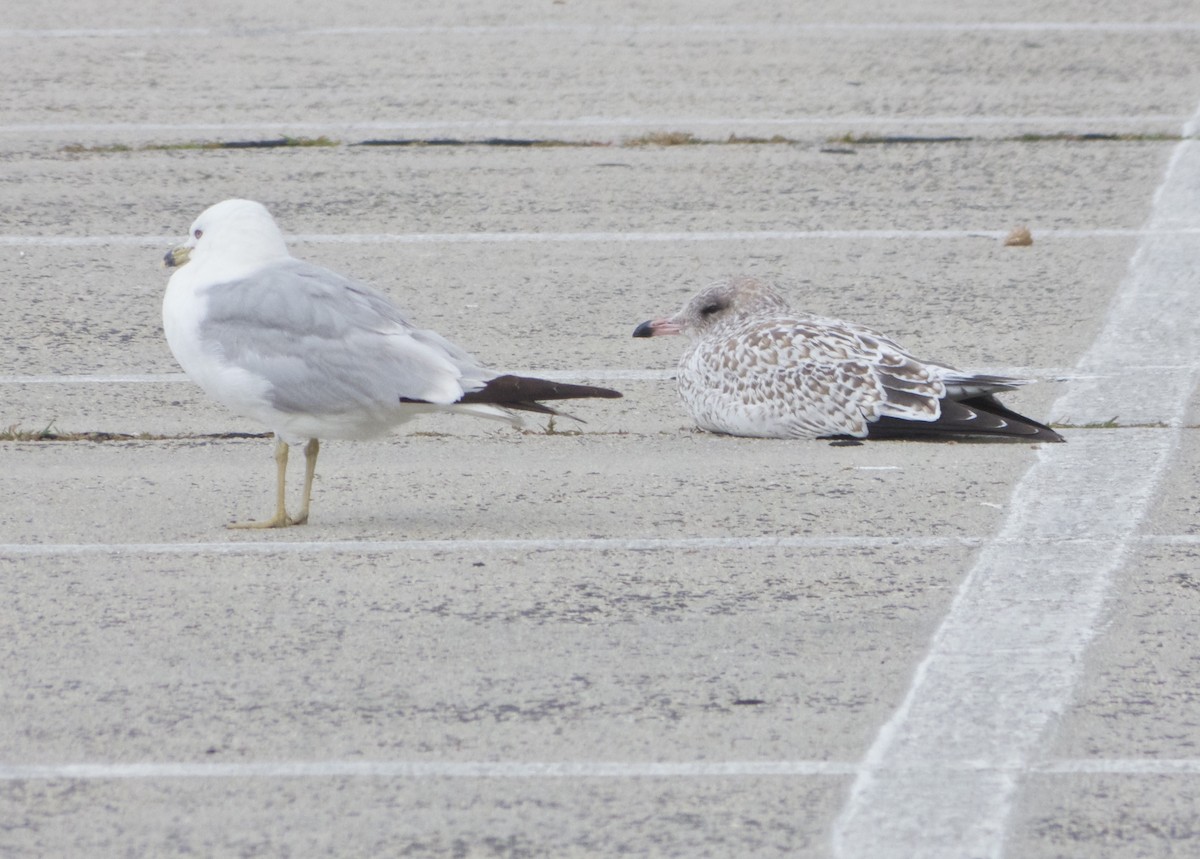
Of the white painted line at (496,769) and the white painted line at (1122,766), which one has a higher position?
the white painted line at (496,769)

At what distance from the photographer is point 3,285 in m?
8.95

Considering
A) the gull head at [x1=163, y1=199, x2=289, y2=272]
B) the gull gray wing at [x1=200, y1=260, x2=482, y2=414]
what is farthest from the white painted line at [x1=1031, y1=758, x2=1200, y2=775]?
the gull head at [x1=163, y1=199, x2=289, y2=272]

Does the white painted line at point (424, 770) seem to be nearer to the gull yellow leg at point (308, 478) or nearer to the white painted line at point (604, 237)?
the gull yellow leg at point (308, 478)

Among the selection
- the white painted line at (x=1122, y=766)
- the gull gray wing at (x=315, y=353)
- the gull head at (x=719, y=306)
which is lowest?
the white painted line at (x=1122, y=766)

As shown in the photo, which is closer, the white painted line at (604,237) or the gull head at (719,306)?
the gull head at (719,306)

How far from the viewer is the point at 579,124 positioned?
39.3 ft

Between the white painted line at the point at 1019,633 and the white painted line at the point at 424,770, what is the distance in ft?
0.75

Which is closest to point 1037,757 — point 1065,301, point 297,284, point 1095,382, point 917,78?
point 297,284

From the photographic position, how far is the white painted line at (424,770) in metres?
4.04

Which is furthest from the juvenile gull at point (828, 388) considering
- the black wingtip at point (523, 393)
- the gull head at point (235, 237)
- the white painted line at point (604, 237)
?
the white painted line at point (604, 237)

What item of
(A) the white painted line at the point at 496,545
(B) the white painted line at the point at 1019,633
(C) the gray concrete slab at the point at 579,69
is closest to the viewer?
(B) the white painted line at the point at 1019,633

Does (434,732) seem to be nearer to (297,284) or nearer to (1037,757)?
(1037,757)

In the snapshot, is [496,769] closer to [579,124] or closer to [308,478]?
[308,478]

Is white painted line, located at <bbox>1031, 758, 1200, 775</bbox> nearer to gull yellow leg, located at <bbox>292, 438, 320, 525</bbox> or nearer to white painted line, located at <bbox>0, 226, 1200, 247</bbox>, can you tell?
gull yellow leg, located at <bbox>292, 438, 320, 525</bbox>
